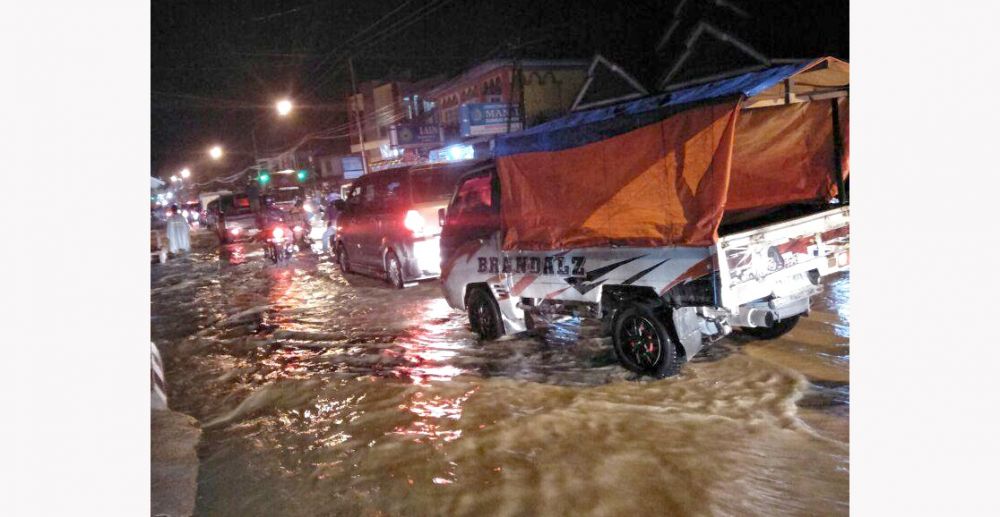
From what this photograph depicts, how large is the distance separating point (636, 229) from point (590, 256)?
0.60m

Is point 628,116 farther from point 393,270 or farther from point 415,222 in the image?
point 393,270

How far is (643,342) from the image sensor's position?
18.2 ft

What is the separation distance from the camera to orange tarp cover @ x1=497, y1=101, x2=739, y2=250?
4.66 meters

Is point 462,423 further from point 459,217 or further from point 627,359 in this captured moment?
point 459,217

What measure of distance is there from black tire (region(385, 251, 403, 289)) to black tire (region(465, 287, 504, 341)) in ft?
12.2

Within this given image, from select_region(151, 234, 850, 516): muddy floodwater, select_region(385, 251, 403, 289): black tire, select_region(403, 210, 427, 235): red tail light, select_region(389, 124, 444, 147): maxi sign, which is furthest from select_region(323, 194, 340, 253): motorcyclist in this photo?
select_region(151, 234, 850, 516): muddy floodwater

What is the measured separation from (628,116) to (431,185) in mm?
5662

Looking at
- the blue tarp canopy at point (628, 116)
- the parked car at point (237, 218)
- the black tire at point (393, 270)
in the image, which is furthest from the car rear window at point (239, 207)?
the blue tarp canopy at point (628, 116)

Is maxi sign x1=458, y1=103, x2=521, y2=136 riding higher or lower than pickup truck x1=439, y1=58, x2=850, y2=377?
higher

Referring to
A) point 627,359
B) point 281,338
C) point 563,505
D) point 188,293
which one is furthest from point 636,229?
point 188,293

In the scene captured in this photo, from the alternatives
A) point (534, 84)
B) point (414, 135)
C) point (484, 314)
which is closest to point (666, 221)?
point (484, 314)

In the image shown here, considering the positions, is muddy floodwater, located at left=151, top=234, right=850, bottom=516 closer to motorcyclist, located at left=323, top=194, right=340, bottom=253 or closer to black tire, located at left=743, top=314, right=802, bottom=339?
black tire, located at left=743, top=314, right=802, bottom=339

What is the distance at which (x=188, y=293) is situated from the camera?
13820mm

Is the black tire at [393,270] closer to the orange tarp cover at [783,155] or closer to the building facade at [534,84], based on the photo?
the orange tarp cover at [783,155]
